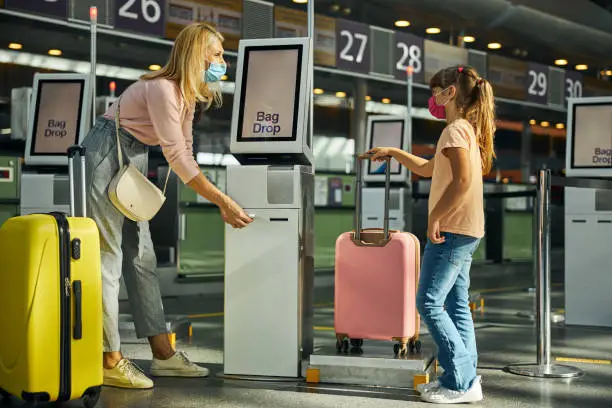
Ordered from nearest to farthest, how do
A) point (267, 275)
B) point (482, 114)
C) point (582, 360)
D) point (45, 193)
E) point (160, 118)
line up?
1. point (482, 114)
2. point (160, 118)
3. point (267, 275)
4. point (582, 360)
5. point (45, 193)

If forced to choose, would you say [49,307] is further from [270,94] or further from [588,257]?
[588,257]

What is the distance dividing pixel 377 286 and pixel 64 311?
1437 millimetres

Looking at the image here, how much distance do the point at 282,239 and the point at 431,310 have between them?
2.69 feet

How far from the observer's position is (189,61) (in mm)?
3504

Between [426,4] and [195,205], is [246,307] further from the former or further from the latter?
[426,4]

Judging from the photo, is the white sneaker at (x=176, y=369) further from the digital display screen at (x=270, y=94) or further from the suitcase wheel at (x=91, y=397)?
the digital display screen at (x=270, y=94)

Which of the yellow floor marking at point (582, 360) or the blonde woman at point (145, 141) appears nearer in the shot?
the blonde woman at point (145, 141)

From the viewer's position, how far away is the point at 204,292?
8.34m

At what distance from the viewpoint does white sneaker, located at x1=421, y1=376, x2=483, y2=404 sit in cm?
326

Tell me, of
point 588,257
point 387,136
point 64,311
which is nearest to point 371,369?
point 64,311

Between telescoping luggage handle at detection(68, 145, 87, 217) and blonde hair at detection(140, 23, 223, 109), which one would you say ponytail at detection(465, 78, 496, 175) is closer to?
blonde hair at detection(140, 23, 223, 109)

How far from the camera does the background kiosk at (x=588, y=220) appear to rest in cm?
576

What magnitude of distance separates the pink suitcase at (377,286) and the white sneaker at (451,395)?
18.1 inches

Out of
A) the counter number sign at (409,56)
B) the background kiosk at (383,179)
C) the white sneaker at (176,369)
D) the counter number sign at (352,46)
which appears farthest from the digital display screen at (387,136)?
the white sneaker at (176,369)
